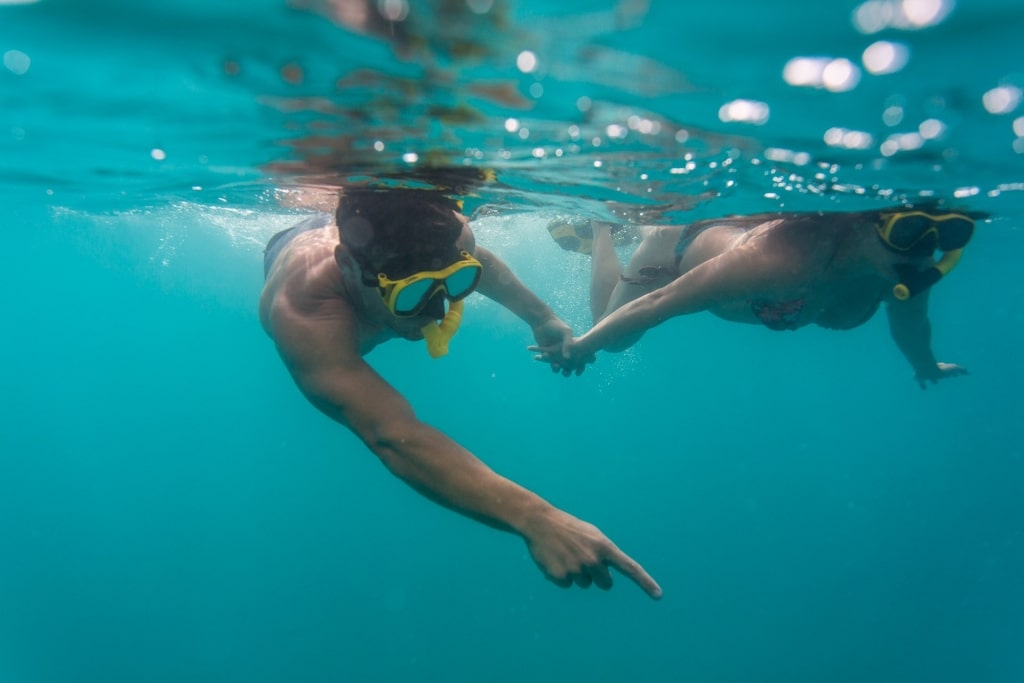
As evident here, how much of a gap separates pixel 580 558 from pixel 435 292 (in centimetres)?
224

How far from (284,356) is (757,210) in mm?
6754

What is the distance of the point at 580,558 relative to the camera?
105 inches

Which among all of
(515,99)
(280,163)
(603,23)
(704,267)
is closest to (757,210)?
(704,267)

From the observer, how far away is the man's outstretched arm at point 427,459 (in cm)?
268

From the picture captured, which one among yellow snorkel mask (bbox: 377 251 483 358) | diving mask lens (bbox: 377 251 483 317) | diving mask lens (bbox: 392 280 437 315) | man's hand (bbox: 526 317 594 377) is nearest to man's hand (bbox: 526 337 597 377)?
man's hand (bbox: 526 317 594 377)

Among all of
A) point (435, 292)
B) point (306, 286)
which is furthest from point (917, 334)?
point (306, 286)

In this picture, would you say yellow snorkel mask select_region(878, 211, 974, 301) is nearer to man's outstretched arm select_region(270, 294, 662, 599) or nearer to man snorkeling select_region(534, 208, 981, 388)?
man snorkeling select_region(534, 208, 981, 388)

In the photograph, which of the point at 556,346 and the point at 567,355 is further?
the point at 556,346

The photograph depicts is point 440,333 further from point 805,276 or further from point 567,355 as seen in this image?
point 805,276

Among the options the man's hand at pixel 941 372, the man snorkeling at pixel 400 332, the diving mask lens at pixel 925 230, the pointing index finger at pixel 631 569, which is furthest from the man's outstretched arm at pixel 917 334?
the pointing index finger at pixel 631 569

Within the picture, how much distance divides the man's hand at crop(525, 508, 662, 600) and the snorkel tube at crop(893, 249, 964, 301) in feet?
15.1

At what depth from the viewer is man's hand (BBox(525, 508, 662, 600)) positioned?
2627 mm

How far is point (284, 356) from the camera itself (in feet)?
12.7

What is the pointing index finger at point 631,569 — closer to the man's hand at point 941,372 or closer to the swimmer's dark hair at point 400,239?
the swimmer's dark hair at point 400,239
